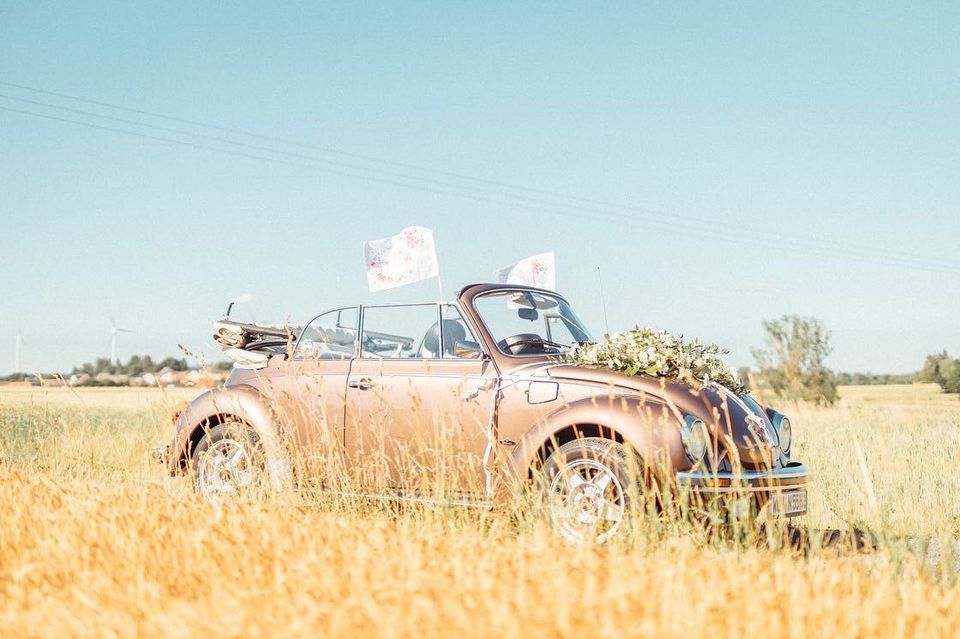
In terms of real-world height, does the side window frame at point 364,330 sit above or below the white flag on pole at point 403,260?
below

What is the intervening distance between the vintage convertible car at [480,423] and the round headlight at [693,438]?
11 millimetres

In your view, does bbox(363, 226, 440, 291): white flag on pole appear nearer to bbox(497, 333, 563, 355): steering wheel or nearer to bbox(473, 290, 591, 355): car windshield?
bbox(473, 290, 591, 355): car windshield

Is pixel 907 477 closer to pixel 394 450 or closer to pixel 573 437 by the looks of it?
pixel 573 437

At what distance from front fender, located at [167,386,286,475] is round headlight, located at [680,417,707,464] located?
10.2 ft

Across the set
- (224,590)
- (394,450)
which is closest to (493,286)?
(394,450)

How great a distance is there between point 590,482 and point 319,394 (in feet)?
7.83

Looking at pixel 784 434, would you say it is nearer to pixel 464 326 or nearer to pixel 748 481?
pixel 748 481

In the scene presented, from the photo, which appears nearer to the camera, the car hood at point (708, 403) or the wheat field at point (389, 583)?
the wheat field at point (389, 583)

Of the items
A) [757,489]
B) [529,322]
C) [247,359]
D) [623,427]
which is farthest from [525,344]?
[247,359]

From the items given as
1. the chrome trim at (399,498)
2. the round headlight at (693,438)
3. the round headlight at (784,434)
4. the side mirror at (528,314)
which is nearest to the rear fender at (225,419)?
the chrome trim at (399,498)

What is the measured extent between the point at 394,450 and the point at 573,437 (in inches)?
52.2

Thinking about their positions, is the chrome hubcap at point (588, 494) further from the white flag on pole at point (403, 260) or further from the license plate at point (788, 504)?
the white flag on pole at point (403, 260)

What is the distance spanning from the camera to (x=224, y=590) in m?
3.11

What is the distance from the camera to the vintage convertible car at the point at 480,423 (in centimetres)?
584
